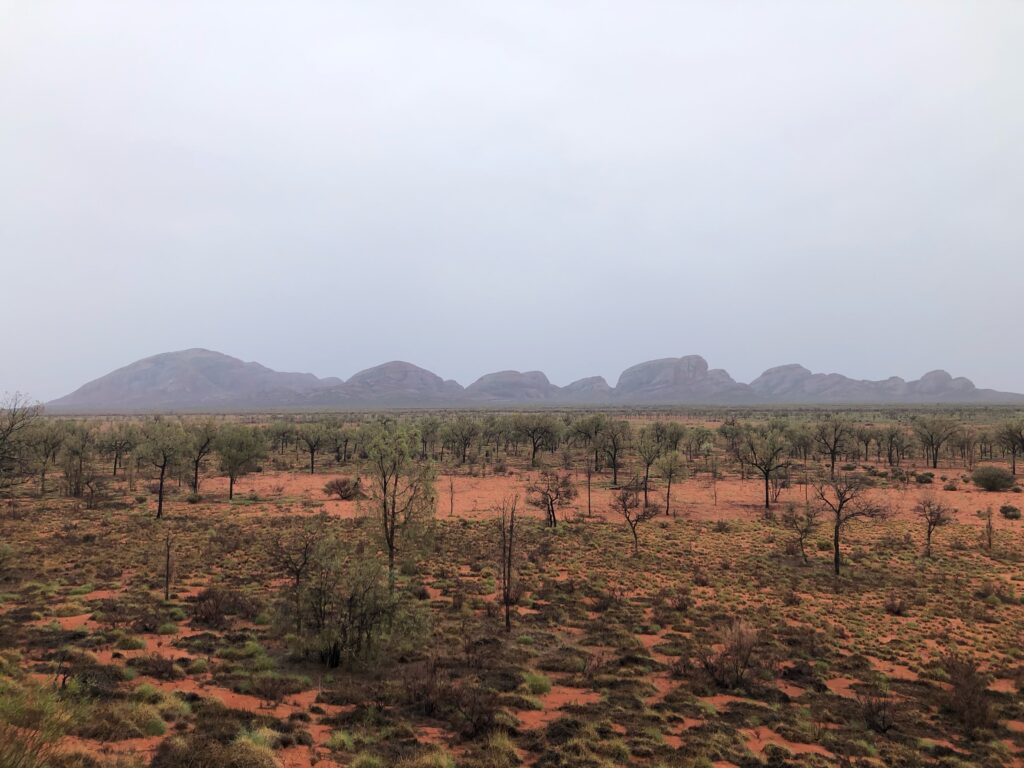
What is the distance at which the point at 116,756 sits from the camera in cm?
971

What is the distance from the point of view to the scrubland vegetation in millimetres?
12016

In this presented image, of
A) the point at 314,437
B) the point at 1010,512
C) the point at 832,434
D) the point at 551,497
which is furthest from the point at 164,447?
the point at 832,434

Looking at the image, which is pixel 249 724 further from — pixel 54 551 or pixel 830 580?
pixel 830 580

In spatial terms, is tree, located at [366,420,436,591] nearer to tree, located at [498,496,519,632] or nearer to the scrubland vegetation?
the scrubland vegetation

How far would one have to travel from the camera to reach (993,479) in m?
51.8

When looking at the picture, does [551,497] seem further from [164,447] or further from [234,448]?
[164,447]

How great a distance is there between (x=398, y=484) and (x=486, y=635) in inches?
324

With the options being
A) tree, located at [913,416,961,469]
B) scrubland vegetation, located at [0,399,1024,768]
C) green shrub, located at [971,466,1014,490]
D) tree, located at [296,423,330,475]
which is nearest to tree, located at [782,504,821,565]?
scrubland vegetation, located at [0,399,1024,768]

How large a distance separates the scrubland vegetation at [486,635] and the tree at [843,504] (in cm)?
87

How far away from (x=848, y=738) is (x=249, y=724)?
585 inches

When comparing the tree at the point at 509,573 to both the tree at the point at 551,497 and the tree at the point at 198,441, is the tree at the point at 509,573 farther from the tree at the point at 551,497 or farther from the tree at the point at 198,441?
the tree at the point at 198,441

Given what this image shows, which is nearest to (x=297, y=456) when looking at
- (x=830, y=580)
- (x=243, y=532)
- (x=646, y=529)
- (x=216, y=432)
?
(x=216, y=432)

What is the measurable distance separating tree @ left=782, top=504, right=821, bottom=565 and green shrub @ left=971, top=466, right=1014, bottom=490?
81.6 ft

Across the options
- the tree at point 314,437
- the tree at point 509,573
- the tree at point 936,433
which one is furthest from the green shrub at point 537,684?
the tree at point 936,433
